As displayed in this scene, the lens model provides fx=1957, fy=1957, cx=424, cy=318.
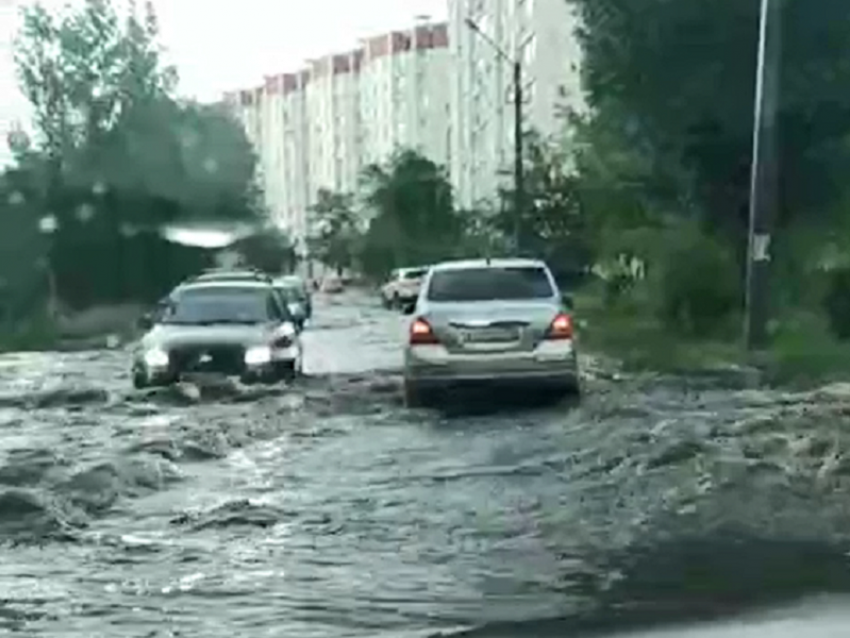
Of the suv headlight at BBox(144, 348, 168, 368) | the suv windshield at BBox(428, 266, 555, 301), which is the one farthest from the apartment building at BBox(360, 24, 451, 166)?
the suv windshield at BBox(428, 266, 555, 301)

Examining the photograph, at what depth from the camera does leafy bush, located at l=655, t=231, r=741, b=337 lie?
31.4 metres

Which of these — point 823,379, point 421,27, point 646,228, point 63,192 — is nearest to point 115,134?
point 63,192

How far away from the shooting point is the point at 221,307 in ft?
79.5

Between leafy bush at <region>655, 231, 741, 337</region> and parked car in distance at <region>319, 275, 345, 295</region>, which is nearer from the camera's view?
leafy bush at <region>655, 231, 741, 337</region>

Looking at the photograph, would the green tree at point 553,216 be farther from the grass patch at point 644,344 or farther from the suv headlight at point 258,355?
the suv headlight at point 258,355

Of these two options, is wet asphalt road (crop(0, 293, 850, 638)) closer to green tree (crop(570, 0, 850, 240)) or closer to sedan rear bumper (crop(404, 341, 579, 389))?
sedan rear bumper (crop(404, 341, 579, 389))

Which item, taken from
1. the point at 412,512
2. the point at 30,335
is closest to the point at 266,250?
the point at 30,335

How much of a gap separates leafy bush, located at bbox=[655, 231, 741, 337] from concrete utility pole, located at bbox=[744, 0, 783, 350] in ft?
17.0

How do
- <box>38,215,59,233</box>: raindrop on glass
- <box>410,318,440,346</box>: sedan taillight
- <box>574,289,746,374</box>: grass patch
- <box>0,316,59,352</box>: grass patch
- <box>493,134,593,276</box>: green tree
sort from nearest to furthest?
1. <box>410,318,440,346</box>: sedan taillight
2. <box>574,289,746,374</box>: grass patch
3. <box>493,134,593,276</box>: green tree
4. <box>0,316,59,352</box>: grass patch
5. <box>38,215,59,233</box>: raindrop on glass

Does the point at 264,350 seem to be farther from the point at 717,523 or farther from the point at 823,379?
the point at 717,523

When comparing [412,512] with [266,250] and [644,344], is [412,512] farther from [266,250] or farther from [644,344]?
[266,250]

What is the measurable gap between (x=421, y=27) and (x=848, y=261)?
4157 inches

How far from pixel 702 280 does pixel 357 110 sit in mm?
107213

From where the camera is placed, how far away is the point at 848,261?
27.0 metres
